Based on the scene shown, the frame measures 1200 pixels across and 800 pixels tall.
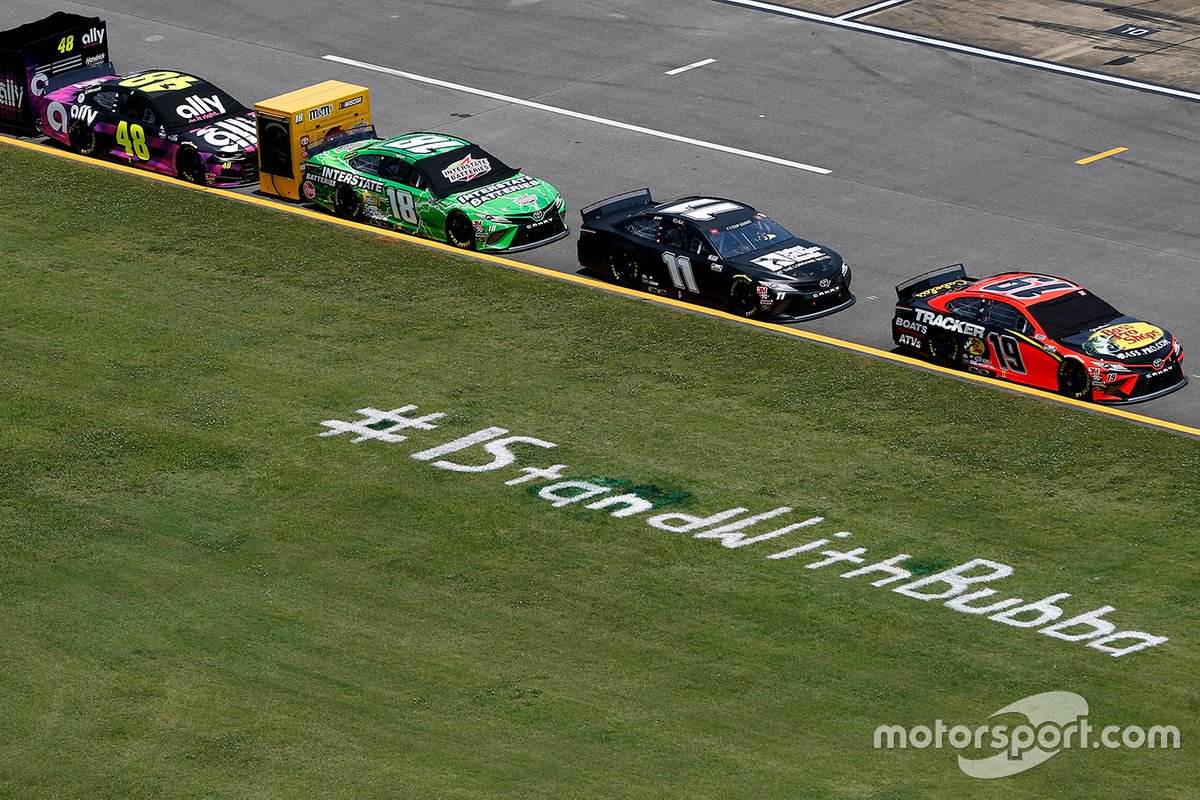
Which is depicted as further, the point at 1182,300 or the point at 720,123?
the point at 720,123

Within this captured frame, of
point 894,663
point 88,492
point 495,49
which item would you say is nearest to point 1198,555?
point 894,663

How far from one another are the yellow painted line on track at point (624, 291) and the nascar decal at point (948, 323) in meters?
0.68

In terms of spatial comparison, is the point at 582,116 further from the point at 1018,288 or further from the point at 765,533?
the point at 765,533

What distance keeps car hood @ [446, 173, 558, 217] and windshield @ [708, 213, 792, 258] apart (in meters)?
4.13

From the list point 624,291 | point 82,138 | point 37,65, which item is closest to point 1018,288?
point 624,291

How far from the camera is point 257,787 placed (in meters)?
20.5

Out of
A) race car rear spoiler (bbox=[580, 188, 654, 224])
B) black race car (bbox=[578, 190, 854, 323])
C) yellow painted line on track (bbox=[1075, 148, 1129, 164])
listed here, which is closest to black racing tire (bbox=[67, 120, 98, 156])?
race car rear spoiler (bbox=[580, 188, 654, 224])

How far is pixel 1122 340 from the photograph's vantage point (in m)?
30.4

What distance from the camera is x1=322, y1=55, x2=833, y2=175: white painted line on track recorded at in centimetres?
4112

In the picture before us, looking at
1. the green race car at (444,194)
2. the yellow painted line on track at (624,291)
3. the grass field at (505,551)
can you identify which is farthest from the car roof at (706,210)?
the green race car at (444,194)

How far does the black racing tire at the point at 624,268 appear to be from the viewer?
1377 inches

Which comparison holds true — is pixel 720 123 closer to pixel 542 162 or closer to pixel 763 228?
pixel 542 162

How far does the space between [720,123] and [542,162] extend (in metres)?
4.45

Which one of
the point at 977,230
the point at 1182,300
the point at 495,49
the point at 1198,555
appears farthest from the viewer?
the point at 495,49
